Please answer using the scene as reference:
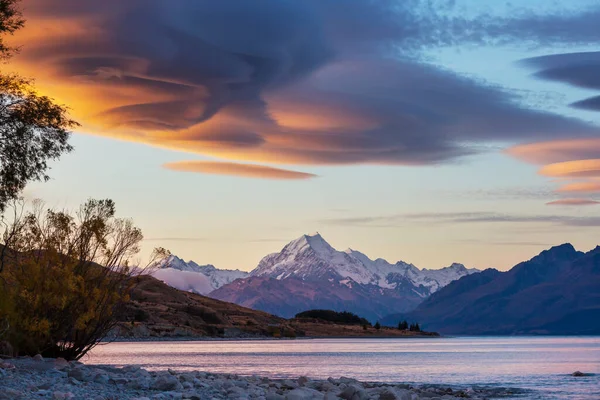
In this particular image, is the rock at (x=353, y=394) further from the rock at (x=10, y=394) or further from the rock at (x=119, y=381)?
the rock at (x=10, y=394)

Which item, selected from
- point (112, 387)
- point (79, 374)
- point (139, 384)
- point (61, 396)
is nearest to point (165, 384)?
point (139, 384)

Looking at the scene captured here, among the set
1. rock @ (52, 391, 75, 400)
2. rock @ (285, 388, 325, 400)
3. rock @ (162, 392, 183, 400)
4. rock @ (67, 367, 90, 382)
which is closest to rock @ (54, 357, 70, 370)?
rock @ (67, 367, 90, 382)

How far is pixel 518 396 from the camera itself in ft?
221

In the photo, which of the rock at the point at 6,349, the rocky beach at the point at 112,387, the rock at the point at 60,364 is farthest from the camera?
the rock at the point at 6,349

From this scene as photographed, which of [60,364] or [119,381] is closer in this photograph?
[119,381]

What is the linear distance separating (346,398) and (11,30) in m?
28.1

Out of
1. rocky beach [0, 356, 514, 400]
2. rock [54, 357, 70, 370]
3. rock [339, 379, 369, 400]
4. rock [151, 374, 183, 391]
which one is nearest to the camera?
rocky beach [0, 356, 514, 400]

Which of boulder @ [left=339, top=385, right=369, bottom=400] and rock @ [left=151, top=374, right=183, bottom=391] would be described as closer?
rock @ [left=151, top=374, right=183, bottom=391]

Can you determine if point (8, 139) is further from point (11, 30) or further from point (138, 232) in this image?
point (138, 232)

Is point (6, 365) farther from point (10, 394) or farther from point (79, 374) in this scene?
point (10, 394)

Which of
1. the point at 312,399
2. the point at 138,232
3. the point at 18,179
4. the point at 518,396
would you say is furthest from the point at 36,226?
the point at 518,396

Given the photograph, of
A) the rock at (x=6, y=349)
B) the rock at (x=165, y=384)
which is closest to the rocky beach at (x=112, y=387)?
the rock at (x=165, y=384)

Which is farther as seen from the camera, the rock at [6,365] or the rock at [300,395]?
the rock at [300,395]

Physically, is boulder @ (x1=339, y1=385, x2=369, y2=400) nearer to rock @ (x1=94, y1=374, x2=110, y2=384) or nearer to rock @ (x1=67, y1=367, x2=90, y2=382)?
rock @ (x1=94, y1=374, x2=110, y2=384)
